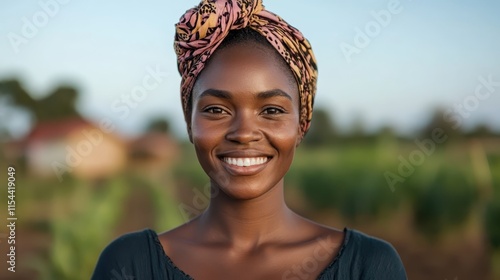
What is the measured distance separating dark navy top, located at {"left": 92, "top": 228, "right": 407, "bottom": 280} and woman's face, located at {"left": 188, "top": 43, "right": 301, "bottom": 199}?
1.29 feet

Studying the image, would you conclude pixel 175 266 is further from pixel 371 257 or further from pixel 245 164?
pixel 371 257

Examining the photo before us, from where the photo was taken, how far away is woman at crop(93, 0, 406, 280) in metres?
2.23

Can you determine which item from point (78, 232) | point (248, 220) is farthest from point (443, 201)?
point (248, 220)

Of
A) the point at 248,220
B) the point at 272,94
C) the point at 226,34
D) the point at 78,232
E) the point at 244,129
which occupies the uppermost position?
the point at 226,34

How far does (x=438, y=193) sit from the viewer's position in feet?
21.8

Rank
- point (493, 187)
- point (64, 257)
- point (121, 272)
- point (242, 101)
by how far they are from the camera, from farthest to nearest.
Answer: point (493, 187) < point (64, 257) < point (121, 272) < point (242, 101)

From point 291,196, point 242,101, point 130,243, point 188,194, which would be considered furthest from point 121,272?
point 291,196

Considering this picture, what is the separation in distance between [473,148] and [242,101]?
490 cm

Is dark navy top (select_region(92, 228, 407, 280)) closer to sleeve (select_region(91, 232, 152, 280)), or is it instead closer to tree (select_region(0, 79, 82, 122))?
sleeve (select_region(91, 232, 152, 280))

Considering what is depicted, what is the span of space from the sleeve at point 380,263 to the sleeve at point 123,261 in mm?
810

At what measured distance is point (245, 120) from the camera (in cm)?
220

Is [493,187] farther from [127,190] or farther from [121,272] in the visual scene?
[121,272]

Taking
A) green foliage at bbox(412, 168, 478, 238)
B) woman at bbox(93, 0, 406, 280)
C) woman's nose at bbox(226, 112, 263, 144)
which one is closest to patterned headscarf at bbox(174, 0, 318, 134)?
woman at bbox(93, 0, 406, 280)

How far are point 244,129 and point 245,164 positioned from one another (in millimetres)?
122
